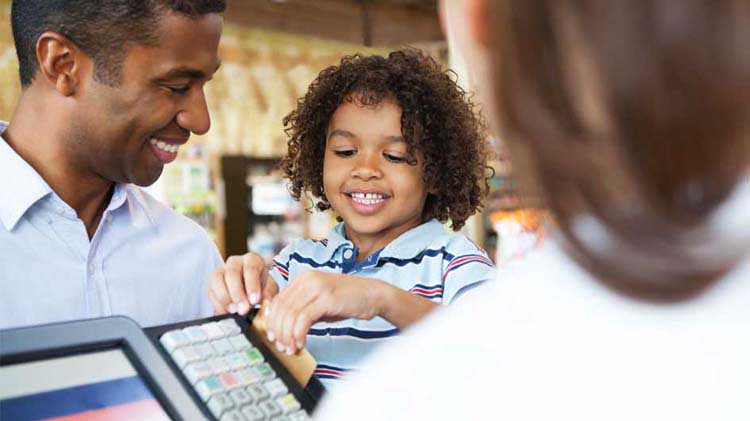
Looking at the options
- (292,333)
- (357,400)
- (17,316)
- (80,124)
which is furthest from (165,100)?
(357,400)

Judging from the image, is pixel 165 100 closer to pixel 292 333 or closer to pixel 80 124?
pixel 80 124

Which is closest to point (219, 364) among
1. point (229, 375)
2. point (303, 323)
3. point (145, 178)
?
point (229, 375)

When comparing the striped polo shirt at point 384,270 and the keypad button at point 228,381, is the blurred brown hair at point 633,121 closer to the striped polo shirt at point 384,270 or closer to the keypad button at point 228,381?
the keypad button at point 228,381

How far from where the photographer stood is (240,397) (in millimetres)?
737

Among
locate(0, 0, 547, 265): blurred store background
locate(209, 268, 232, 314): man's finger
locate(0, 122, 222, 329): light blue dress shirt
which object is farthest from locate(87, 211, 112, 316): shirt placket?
locate(0, 0, 547, 265): blurred store background

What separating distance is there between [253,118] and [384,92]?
13.1ft

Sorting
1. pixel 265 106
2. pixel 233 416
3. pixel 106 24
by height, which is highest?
pixel 265 106

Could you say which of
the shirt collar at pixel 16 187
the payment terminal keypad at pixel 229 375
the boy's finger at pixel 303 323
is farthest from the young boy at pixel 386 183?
the shirt collar at pixel 16 187

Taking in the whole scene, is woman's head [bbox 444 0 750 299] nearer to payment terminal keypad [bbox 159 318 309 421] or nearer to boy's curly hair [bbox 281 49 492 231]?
payment terminal keypad [bbox 159 318 309 421]

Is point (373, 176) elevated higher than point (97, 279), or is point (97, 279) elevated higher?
point (373, 176)

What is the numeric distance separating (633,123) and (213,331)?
0.58 meters

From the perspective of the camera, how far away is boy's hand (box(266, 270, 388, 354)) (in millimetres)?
841

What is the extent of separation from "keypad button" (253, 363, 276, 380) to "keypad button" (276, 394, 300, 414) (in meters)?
0.03

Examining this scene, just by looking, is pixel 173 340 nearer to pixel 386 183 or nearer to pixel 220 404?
pixel 220 404
